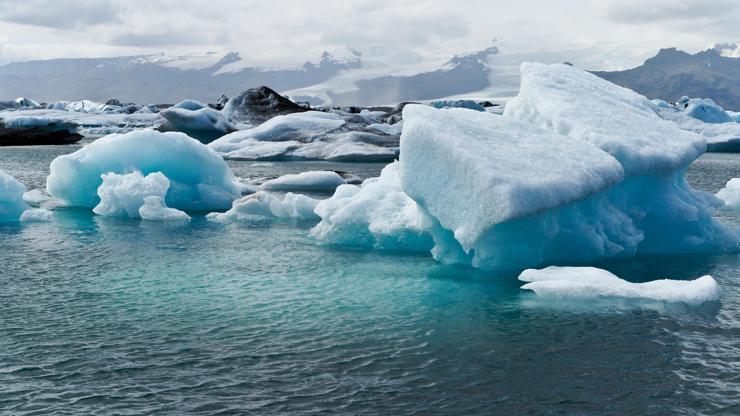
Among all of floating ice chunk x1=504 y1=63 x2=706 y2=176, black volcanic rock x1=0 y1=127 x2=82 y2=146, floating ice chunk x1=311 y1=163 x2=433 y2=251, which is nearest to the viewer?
floating ice chunk x1=504 y1=63 x2=706 y2=176

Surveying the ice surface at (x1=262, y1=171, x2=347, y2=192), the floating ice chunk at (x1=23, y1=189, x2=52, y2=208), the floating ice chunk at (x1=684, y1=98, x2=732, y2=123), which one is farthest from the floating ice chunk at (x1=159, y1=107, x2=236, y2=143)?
A: the floating ice chunk at (x1=684, y1=98, x2=732, y2=123)

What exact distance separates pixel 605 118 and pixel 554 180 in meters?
3.67

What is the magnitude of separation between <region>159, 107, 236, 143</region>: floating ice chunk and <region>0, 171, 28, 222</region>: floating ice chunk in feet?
100

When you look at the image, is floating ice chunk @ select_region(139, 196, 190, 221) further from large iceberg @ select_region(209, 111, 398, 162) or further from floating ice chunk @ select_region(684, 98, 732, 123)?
floating ice chunk @ select_region(684, 98, 732, 123)

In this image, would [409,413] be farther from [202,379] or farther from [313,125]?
[313,125]

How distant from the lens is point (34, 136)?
51.6 meters

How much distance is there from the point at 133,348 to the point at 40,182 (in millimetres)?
20612

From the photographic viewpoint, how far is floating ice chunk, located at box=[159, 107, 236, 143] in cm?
4831

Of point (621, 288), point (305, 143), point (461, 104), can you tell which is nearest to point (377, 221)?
point (621, 288)

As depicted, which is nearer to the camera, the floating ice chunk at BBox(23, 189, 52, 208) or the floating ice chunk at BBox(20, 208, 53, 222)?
the floating ice chunk at BBox(20, 208, 53, 222)

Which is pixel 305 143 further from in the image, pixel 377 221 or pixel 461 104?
pixel 377 221

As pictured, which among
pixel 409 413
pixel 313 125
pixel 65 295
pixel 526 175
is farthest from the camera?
pixel 313 125

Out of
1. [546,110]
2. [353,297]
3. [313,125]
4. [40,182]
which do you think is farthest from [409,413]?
[313,125]

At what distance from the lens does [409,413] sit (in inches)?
253
